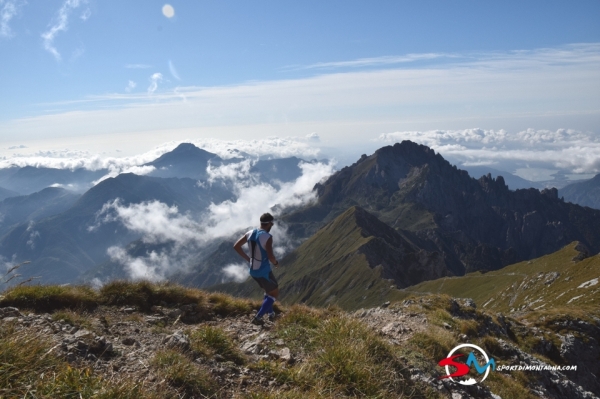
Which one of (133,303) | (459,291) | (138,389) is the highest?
(138,389)

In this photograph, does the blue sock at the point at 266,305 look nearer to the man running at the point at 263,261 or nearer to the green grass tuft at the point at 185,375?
the man running at the point at 263,261

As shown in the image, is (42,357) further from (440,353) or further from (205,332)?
(440,353)

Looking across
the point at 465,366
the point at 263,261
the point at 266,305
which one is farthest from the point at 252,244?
the point at 465,366

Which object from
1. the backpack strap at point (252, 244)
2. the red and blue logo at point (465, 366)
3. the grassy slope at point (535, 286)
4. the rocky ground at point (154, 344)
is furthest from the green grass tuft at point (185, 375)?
the grassy slope at point (535, 286)

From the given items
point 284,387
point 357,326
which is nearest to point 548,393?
point 357,326

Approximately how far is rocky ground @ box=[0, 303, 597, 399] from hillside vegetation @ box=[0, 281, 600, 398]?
0.03m

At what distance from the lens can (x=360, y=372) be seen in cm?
731

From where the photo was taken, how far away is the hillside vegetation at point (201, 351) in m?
5.67

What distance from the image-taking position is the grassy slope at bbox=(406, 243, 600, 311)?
72.6m

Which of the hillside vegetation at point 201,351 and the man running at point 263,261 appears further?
the man running at point 263,261

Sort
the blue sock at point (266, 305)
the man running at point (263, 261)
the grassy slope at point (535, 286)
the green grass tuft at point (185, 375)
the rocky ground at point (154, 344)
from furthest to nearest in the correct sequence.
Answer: the grassy slope at point (535, 286)
the blue sock at point (266, 305)
the man running at point (263, 261)
the rocky ground at point (154, 344)
the green grass tuft at point (185, 375)

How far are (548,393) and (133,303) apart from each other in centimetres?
1620

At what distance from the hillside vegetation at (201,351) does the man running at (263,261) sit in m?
0.97

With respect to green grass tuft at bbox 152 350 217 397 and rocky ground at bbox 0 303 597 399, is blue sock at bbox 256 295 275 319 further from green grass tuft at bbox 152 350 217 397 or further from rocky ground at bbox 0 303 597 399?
green grass tuft at bbox 152 350 217 397
